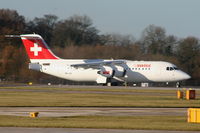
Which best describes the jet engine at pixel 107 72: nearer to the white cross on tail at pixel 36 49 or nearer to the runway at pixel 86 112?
the white cross on tail at pixel 36 49

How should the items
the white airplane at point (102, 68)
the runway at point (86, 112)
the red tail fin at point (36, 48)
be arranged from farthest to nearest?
the red tail fin at point (36, 48) → the white airplane at point (102, 68) → the runway at point (86, 112)

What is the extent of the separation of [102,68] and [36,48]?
9.63 meters

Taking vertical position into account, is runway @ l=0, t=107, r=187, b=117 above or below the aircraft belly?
below

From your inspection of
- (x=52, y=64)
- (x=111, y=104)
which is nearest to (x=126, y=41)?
(x=52, y=64)

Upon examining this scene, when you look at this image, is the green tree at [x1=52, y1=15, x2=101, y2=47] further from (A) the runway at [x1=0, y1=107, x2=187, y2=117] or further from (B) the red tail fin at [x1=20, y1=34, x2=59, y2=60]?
(A) the runway at [x1=0, y1=107, x2=187, y2=117]

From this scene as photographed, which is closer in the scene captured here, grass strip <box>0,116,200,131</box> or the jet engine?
grass strip <box>0,116,200,131</box>

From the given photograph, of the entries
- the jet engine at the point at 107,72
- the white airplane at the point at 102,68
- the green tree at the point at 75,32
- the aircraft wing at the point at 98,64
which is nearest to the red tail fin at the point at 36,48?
the white airplane at the point at 102,68

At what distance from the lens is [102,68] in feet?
249

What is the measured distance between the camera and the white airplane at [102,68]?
74.0 meters

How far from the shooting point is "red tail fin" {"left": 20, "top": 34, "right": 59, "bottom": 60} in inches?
3095

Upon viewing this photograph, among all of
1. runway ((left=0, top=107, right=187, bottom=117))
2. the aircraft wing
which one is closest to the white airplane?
the aircraft wing

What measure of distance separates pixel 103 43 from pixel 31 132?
351 feet

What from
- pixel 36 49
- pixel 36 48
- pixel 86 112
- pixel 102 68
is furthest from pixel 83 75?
pixel 86 112

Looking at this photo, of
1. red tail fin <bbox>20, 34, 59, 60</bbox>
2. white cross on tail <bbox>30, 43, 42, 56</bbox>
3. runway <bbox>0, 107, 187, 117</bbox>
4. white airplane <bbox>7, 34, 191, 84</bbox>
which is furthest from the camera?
white cross on tail <bbox>30, 43, 42, 56</bbox>
